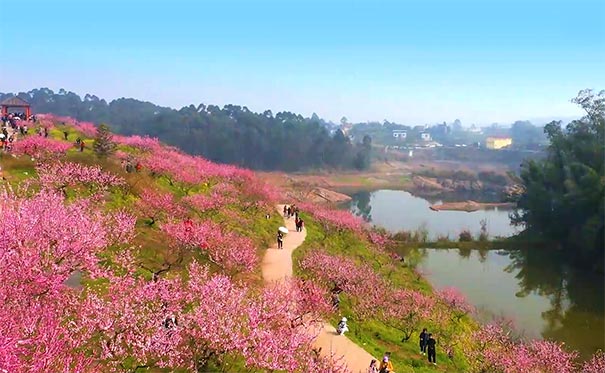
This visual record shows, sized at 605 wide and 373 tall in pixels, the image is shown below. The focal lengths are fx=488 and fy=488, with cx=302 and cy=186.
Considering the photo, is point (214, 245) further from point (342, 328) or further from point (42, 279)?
point (42, 279)

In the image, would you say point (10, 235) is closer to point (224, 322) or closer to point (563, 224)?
point (224, 322)

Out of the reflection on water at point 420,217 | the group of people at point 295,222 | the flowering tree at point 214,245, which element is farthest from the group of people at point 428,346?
the reflection on water at point 420,217

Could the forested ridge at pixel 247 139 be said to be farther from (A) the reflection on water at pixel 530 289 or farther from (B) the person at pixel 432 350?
(B) the person at pixel 432 350

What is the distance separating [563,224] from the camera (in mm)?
47969

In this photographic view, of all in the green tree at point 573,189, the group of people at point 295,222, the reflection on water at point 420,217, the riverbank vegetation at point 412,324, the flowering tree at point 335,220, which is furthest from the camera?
the reflection on water at point 420,217

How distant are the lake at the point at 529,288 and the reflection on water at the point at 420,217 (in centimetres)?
441

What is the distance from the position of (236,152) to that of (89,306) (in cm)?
10975

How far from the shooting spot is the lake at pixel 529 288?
1131 inches

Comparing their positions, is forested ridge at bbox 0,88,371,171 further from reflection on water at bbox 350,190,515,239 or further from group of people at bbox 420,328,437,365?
group of people at bbox 420,328,437,365

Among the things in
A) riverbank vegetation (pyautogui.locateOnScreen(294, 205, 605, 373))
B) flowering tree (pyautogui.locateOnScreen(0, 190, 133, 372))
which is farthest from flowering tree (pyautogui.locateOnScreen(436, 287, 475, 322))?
flowering tree (pyautogui.locateOnScreen(0, 190, 133, 372))

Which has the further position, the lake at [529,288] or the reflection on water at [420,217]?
the reflection on water at [420,217]

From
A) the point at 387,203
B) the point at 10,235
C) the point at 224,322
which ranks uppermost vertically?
the point at 10,235

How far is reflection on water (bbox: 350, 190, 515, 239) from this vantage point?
60.4m

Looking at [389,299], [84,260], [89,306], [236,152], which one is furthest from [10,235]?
[236,152]
